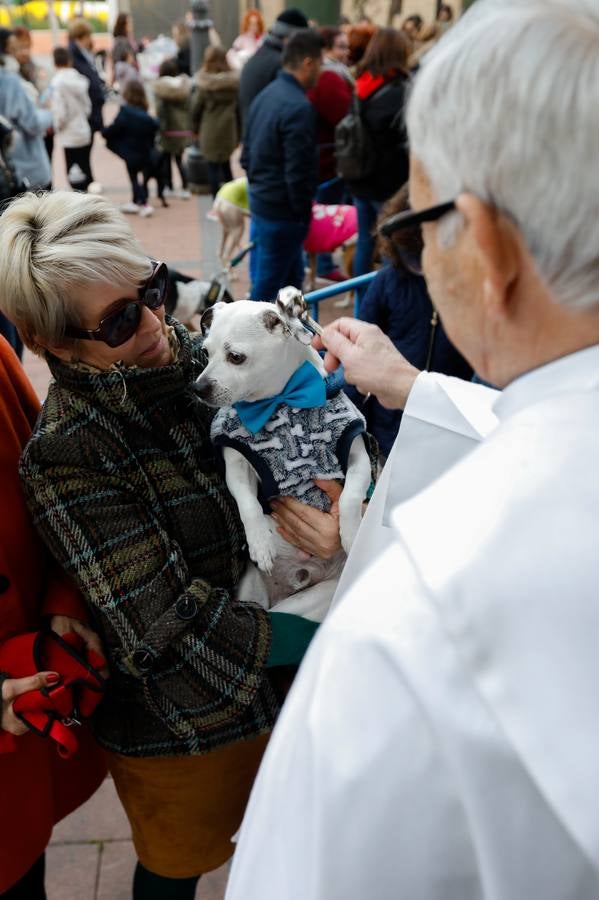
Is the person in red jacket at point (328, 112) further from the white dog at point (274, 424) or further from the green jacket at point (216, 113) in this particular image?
the white dog at point (274, 424)

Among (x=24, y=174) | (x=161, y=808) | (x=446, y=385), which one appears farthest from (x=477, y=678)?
(x=24, y=174)

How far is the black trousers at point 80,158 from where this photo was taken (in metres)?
10.1

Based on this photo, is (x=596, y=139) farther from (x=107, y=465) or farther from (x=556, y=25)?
(x=107, y=465)

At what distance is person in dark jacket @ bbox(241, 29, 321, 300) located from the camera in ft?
18.4

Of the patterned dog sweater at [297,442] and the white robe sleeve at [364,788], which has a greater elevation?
the white robe sleeve at [364,788]

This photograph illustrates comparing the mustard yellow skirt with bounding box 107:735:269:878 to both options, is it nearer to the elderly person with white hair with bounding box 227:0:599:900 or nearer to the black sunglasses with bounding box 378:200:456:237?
the elderly person with white hair with bounding box 227:0:599:900

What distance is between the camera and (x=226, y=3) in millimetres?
24906

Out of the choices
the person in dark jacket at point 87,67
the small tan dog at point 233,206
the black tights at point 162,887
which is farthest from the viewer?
the person in dark jacket at point 87,67

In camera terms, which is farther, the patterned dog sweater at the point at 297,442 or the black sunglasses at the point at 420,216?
the patterned dog sweater at the point at 297,442

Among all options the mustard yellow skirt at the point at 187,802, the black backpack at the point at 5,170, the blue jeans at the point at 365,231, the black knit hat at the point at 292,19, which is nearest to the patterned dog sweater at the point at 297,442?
the mustard yellow skirt at the point at 187,802

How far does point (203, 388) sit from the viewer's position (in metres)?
1.90

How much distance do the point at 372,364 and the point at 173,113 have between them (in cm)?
1025

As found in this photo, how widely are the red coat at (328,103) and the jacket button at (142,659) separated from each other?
6095 millimetres

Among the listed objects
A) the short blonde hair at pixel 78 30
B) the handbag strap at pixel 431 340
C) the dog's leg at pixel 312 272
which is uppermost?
the short blonde hair at pixel 78 30
